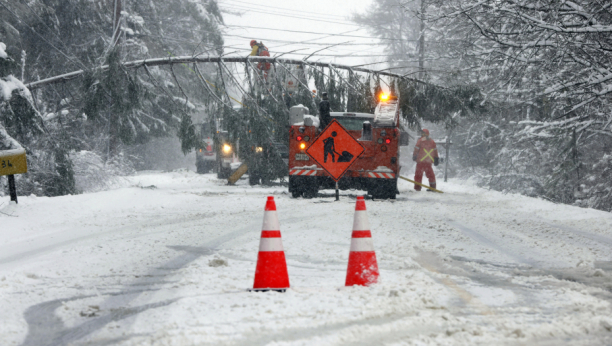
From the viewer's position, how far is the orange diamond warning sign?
10570mm

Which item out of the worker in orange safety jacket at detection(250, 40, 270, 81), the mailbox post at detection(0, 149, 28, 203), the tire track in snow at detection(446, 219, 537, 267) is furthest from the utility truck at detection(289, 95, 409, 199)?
the mailbox post at detection(0, 149, 28, 203)

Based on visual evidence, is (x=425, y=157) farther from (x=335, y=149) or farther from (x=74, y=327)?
(x=74, y=327)

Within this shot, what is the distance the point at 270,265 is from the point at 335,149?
6692 millimetres

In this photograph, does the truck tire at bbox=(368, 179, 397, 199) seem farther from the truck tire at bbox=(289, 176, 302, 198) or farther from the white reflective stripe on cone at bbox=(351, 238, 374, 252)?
the white reflective stripe on cone at bbox=(351, 238, 374, 252)

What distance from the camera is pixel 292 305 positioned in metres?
3.62

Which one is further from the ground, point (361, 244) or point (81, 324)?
point (361, 244)

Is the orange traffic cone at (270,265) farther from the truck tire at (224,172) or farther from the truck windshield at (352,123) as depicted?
the truck tire at (224,172)

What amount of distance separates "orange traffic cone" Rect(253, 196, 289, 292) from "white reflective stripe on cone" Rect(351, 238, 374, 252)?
564 mm

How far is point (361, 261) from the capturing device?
4160 millimetres

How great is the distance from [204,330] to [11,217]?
21.7 ft

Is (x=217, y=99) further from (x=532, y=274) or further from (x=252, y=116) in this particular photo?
(x=532, y=274)

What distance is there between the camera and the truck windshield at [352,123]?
12.7 m

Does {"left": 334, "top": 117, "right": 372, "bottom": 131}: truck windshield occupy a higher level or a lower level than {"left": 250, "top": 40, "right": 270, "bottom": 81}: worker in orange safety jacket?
lower

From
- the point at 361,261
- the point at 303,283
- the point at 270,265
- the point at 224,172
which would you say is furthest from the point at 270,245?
the point at 224,172
